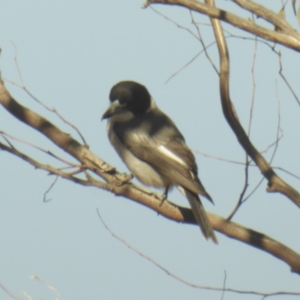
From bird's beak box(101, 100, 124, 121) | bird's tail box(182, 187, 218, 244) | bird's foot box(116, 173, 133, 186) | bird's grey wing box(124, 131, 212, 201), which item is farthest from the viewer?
bird's beak box(101, 100, 124, 121)

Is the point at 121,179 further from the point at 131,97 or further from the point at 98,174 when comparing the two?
the point at 131,97

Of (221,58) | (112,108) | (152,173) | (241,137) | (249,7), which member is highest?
(249,7)

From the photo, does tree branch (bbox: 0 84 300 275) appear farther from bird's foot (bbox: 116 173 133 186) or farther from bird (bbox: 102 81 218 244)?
bird (bbox: 102 81 218 244)

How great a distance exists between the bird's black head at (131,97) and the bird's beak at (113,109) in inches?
1.2

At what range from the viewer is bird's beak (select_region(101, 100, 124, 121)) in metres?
5.40

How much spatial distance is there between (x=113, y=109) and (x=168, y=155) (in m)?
0.71

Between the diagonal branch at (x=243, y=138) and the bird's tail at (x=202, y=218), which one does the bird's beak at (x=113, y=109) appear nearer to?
the bird's tail at (x=202, y=218)

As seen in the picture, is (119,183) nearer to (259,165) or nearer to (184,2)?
(259,165)

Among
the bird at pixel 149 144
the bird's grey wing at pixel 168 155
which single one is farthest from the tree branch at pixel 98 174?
the bird's grey wing at pixel 168 155

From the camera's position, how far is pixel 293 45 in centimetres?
281

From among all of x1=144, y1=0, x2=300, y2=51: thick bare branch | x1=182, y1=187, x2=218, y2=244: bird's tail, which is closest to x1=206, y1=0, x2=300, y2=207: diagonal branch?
x1=144, y1=0, x2=300, y2=51: thick bare branch

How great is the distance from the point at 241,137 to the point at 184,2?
2.58ft

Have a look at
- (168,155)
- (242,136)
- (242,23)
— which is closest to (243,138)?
(242,136)

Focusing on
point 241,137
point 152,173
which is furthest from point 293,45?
point 152,173
